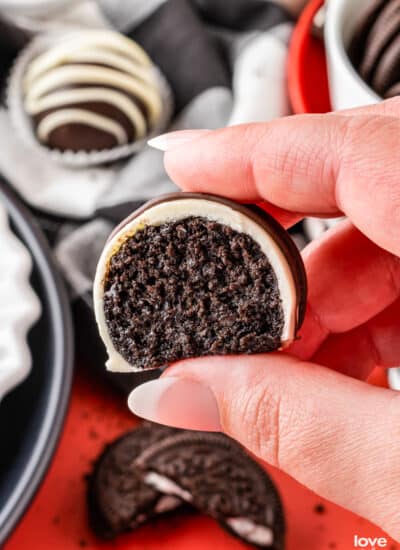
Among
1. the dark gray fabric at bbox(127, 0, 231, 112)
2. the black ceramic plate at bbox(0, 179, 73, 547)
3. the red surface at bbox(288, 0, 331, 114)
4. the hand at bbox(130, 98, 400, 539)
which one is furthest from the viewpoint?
the dark gray fabric at bbox(127, 0, 231, 112)

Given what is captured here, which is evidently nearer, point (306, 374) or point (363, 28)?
point (306, 374)

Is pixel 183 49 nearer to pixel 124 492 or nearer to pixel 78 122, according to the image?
pixel 78 122

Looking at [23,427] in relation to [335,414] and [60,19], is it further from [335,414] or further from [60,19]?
[60,19]

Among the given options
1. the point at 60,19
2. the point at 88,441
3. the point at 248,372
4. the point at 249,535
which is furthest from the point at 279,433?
the point at 60,19

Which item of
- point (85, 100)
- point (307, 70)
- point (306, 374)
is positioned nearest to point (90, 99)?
point (85, 100)

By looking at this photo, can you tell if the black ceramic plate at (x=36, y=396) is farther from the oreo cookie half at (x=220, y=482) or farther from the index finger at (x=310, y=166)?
the index finger at (x=310, y=166)

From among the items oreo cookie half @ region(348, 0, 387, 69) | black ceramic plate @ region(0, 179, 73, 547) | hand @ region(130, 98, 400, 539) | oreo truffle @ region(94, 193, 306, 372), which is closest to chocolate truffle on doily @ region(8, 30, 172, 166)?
black ceramic plate @ region(0, 179, 73, 547)

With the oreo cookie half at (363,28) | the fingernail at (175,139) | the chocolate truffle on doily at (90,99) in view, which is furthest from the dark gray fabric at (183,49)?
the fingernail at (175,139)

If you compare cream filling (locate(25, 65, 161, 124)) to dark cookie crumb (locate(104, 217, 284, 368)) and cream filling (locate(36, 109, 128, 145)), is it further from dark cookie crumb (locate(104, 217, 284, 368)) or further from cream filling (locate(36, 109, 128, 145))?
dark cookie crumb (locate(104, 217, 284, 368))
